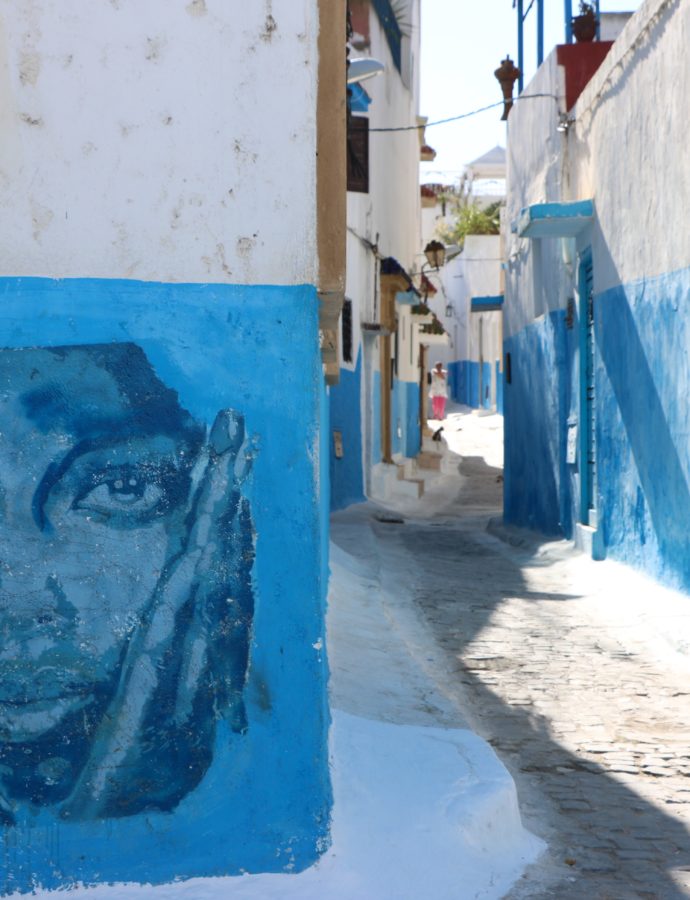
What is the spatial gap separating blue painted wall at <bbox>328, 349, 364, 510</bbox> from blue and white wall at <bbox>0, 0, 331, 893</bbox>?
10707 millimetres

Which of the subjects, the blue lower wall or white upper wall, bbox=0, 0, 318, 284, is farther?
the blue lower wall

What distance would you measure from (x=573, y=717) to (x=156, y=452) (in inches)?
131

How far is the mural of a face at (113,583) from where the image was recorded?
3.79 m

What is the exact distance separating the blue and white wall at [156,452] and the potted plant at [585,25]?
31.4 feet

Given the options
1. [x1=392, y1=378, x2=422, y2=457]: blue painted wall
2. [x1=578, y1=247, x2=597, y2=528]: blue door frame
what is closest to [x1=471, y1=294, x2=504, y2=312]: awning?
[x1=392, y1=378, x2=422, y2=457]: blue painted wall

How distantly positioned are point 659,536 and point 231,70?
604 cm

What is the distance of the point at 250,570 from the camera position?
3.85m

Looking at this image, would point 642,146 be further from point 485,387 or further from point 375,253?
Result: point 485,387

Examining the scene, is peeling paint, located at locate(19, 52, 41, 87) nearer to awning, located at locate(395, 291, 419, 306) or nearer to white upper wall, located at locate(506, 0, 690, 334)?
white upper wall, located at locate(506, 0, 690, 334)

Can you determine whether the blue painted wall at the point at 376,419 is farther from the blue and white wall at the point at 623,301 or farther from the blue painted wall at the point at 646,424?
the blue painted wall at the point at 646,424

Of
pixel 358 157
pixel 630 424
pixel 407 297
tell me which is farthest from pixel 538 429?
pixel 407 297

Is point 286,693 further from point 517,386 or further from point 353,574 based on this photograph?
point 517,386

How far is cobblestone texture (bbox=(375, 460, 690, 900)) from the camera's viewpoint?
432cm

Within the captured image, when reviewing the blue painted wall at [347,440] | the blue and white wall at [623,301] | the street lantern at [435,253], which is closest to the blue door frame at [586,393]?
the blue and white wall at [623,301]
